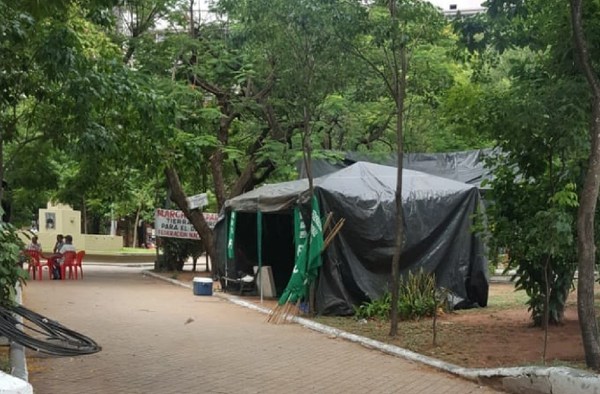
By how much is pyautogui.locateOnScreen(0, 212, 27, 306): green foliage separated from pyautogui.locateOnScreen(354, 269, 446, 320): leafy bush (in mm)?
6517

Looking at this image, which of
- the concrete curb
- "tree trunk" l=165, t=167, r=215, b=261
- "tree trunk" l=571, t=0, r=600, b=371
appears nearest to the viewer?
the concrete curb

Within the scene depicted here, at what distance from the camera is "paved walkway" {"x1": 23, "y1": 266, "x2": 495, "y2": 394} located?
708cm

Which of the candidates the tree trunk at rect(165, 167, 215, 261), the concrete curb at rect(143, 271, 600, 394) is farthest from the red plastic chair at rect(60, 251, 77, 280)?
the concrete curb at rect(143, 271, 600, 394)

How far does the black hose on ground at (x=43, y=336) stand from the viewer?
706cm

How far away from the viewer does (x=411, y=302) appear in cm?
1155

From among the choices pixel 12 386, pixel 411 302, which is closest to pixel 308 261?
pixel 411 302

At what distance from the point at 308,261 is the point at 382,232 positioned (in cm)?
156

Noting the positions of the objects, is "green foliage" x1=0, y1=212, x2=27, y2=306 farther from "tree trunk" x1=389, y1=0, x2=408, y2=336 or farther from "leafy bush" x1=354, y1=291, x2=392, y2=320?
"leafy bush" x1=354, y1=291, x2=392, y2=320

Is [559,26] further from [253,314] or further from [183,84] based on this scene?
[183,84]

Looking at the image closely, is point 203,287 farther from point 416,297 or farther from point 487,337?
point 487,337

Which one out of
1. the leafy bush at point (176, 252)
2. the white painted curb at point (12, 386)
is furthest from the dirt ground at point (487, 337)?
the leafy bush at point (176, 252)

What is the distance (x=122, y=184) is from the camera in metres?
24.3

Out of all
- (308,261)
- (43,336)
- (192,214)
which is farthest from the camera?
(192,214)

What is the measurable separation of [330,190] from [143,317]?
13.4ft
